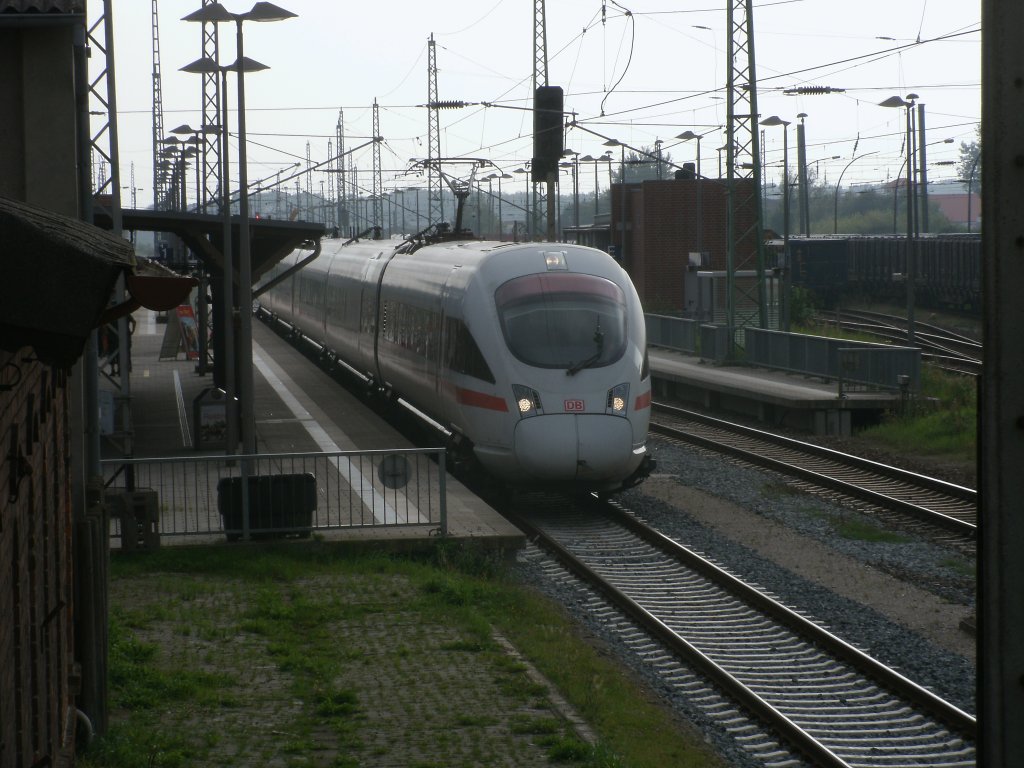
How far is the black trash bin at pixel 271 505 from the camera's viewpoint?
38.0 feet

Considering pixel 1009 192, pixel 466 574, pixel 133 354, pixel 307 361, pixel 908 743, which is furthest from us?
pixel 133 354

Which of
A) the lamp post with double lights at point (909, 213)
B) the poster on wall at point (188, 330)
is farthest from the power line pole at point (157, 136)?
the lamp post with double lights at point (909, 213)

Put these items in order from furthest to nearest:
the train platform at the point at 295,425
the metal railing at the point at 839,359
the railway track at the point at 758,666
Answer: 1. the metal railing at the point at 839,359
2. the train platform at the point at 295,425
3. the railway track at the point at 758,666

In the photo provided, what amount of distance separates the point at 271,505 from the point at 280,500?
0.09 m

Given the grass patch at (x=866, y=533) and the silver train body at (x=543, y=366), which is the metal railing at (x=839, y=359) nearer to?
the grass patch at (x=866, y=533)

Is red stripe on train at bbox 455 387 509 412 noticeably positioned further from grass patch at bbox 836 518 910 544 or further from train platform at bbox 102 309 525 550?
grass patch at bbox 836 518 910 544

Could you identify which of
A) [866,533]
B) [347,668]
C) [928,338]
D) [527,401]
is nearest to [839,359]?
[866,533]

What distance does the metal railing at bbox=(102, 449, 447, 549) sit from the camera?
11.4 metres

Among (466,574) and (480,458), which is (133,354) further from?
(466,574)

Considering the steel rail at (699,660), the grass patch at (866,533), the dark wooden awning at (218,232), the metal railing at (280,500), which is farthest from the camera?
the dark wooden awning at (218,232)

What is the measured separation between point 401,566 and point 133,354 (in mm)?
27711

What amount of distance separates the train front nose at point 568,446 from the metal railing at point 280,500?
1.08 metres

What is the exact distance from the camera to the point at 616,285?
46.2 feet

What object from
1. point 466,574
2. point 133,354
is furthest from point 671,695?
point 133,354
